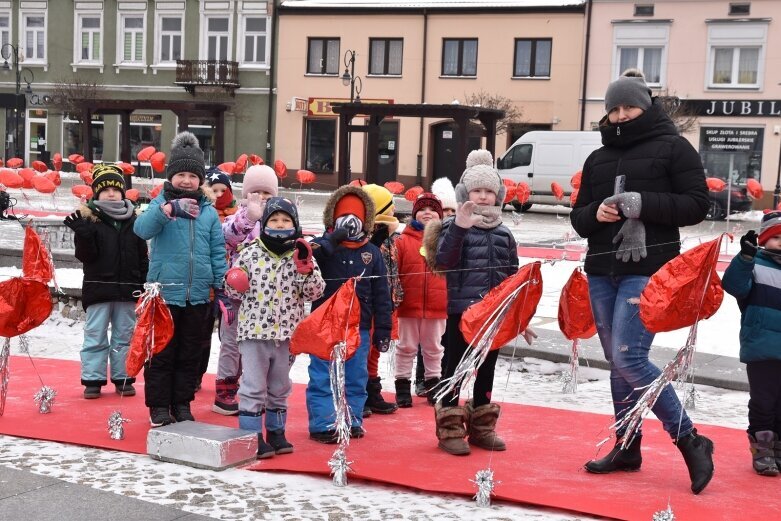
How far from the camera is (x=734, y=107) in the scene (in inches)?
1312

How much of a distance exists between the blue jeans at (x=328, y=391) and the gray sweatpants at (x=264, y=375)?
27cm

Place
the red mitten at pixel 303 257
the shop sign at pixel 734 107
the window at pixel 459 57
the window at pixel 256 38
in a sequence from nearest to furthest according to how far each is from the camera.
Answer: the red mitten at pixel 303 257
the shop sign at pixel 734 107
the window at pixel 459 57
the window at pixel 256 38

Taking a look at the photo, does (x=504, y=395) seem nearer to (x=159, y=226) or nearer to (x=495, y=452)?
(x=495, y=452)

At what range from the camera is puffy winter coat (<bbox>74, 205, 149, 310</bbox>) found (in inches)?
266

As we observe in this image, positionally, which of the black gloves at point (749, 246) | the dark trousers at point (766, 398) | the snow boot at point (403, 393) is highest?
the black gloves at point (749, 246)

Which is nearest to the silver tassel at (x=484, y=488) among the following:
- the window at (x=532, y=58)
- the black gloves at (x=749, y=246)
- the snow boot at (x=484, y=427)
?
the snow boot at (x=484, y=427)

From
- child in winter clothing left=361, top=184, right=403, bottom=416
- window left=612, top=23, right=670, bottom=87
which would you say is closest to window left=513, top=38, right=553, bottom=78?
window left=612, top=23, right=670, bottom=87

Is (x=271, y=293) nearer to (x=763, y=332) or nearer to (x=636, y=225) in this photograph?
(x=636, y=225)

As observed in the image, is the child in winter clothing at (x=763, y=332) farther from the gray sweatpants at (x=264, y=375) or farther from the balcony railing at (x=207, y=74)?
the balcony railing at (x=207, y=74)

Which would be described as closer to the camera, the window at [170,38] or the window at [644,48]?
the window at [644,48]

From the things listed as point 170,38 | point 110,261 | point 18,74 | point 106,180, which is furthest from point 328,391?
point 170,38

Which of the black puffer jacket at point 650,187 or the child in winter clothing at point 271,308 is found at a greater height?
the black puffer jacket at point 650,187

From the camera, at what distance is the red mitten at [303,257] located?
5309 millimetres

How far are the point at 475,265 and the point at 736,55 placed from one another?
30511mm
